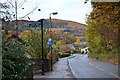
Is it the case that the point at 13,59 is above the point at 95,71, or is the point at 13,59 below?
above

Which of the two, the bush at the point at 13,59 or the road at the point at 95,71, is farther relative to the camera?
the road at the point at 95,71

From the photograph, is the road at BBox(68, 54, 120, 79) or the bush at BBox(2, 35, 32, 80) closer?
the bush at BBox(2, 35, 32, 80)

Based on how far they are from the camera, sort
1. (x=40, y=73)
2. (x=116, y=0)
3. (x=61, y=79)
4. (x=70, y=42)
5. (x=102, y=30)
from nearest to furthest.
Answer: (x=116, y=0) → (x=61, y=79) → (x=40, y=73) → (x=102, y=30) → (x=70, y=42)

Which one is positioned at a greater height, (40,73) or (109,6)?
(109,6)

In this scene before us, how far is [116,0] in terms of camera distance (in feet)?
77.5

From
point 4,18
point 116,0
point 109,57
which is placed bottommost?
point 109,57

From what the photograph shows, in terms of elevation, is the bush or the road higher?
the bush

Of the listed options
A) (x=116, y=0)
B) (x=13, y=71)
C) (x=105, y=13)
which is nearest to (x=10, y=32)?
(x=13, y=71)

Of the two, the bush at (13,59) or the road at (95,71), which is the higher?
the bush at (13,59)

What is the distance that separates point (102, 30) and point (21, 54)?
137 ft

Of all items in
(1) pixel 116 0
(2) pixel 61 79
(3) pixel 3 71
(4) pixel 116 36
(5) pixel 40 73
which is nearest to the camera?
(3) pixel 3 71

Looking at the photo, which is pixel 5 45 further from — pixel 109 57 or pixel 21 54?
pixel 109 57

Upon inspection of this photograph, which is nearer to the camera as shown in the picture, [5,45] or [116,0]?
[5,45]

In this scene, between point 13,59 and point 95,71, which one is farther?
point 95,71
